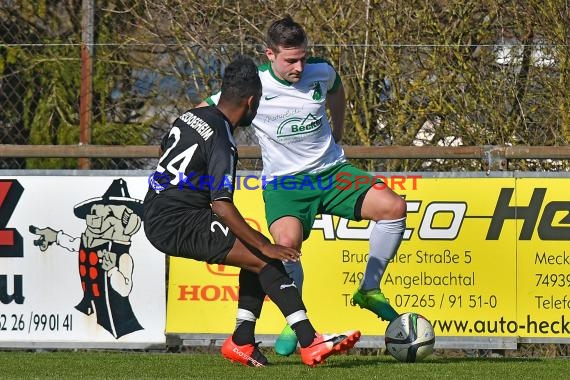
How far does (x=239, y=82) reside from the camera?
627 cm

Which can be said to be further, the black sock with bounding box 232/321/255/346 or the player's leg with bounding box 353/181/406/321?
the player's leg with bounding box 353/181/406/321

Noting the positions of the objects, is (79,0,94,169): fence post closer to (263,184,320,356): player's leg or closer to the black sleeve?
(263,184,320,356): player's leg

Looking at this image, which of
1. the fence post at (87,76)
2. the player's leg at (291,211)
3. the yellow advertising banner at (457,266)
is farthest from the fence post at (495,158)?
the fence post at (87,76)

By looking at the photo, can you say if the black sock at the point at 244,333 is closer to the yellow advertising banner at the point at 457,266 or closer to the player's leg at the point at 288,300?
the player's leg at the point at 288,300

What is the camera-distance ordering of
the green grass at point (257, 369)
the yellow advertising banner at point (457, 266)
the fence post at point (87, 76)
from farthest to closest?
1. the fence post at point (87, 76)
2. the yellow advertising banner at point (457, 266)
3. the green grass at point (257, 369)

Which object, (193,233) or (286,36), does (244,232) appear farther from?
(286,36)

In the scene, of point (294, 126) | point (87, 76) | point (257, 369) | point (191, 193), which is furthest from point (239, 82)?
point (87, 76)

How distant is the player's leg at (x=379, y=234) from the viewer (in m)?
6.90

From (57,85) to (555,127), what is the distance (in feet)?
14.7

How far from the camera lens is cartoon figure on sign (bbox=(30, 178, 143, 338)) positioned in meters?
8.26

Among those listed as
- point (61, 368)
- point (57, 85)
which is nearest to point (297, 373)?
point (61, 368)

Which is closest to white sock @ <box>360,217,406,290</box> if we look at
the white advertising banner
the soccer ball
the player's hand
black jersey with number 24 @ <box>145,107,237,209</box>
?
the soccer ball

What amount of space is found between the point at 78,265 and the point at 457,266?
2.61 m

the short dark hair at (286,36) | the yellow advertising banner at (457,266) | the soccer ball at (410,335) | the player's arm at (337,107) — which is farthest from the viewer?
the yellow advertising banner at (457,266)
